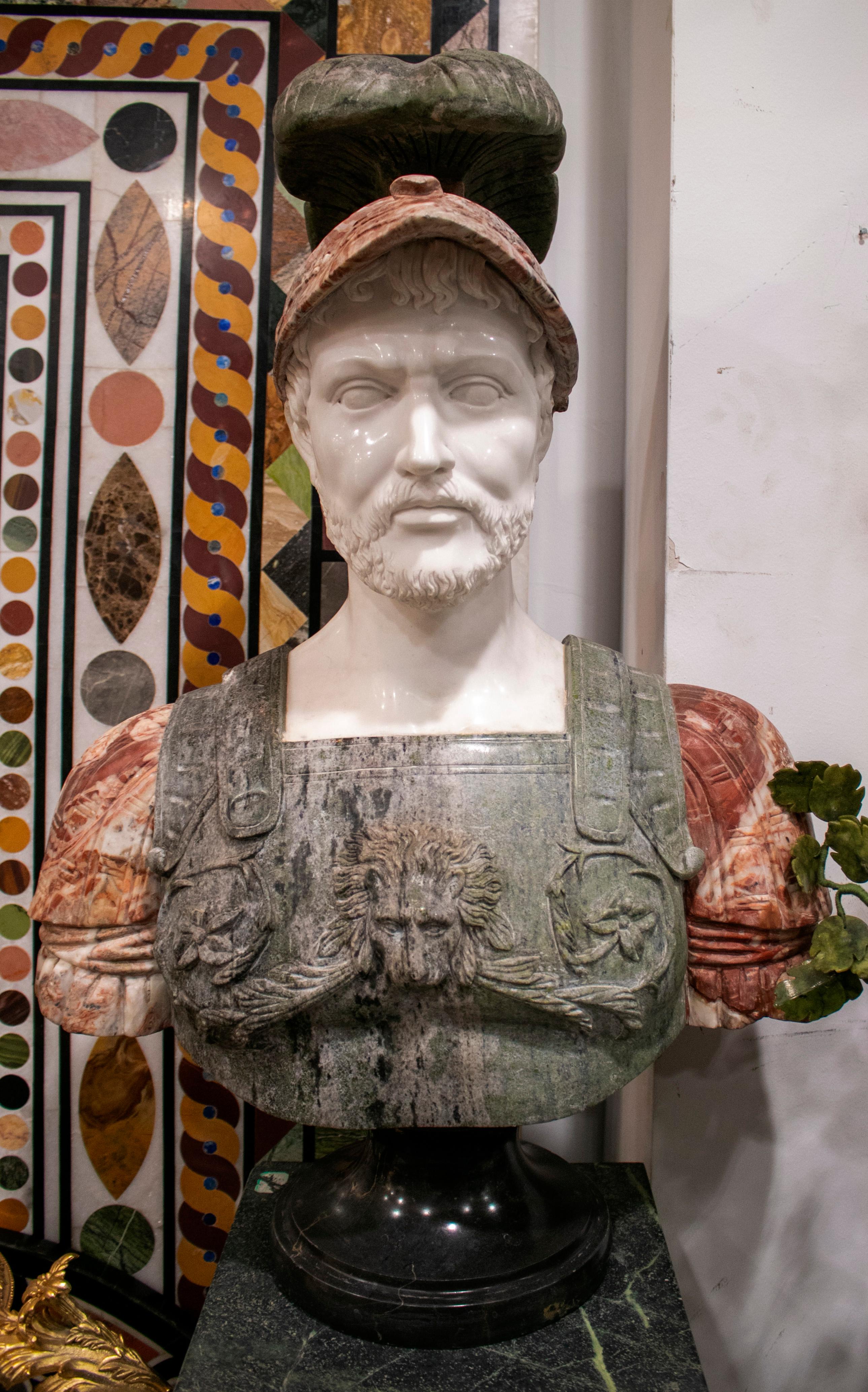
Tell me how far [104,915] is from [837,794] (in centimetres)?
93

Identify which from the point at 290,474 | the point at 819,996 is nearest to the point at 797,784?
the point at 819,996

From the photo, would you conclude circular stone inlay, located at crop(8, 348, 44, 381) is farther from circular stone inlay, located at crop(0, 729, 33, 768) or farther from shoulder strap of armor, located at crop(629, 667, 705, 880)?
shoulder strap of armor, located at crop(629, 667, 705, 880)

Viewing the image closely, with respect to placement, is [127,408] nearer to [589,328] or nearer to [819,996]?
[589,328]

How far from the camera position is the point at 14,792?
75.9 inches

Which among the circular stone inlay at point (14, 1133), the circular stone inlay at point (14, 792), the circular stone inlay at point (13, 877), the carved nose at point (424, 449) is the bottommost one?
the circular stone inlay at point (14, 1133)

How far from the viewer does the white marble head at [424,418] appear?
1.15m

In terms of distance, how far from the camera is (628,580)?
1.98 m

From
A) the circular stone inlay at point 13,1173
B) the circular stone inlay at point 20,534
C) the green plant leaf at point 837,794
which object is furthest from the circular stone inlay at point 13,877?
the green plant leaf at point 837,794

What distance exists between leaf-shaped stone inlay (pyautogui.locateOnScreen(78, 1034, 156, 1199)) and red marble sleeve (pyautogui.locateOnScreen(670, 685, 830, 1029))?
3.82ft

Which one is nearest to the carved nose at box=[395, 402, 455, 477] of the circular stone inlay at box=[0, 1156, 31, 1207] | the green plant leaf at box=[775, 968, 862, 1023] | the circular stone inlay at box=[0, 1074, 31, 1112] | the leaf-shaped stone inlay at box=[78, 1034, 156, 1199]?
the green plant leaf at box=[775, 968, 862, 1023]

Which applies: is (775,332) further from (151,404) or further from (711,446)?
(151,404)

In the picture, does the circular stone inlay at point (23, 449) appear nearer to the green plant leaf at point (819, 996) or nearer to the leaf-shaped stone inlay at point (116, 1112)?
the leaf-shaped stone inlay at point (116, 1112)

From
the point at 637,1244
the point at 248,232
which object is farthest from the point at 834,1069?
the point at 248,232

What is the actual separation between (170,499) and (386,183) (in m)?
0.82
